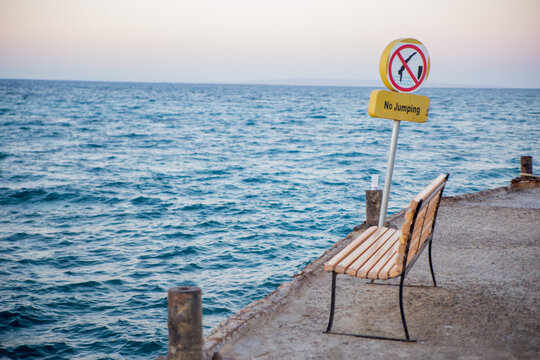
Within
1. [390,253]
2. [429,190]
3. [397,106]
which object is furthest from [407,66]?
[390,253]

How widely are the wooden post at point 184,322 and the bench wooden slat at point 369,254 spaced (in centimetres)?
119

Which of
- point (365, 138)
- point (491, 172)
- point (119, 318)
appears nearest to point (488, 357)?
point (119, 318)

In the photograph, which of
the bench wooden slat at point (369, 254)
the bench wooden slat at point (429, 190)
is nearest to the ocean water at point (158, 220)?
the bench wooden slat at point (369, 254)

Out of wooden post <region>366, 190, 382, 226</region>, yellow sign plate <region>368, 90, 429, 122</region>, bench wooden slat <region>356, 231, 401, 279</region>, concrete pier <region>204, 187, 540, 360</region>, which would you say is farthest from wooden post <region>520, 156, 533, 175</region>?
bench wooden slat <region>356, 231, 401, 279</region>

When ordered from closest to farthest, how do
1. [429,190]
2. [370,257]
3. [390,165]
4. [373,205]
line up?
[429,190]
[370,257]
[390,165]
[373,205]

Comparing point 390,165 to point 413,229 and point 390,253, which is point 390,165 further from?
point 413,229

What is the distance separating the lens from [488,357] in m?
3.75

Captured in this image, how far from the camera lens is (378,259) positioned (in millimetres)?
4246

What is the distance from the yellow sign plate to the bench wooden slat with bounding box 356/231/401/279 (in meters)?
1.42

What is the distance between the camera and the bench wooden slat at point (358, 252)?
3938mm

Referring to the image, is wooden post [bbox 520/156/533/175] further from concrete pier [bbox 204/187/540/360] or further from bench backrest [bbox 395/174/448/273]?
bench backrest [bbox 395/174/448/273]

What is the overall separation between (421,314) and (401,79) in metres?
2.56

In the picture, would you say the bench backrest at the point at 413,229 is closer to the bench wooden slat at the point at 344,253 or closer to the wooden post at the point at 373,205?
the bench wooden slat at the point at 344,253

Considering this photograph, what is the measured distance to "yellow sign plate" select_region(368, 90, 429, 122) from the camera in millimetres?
5566
